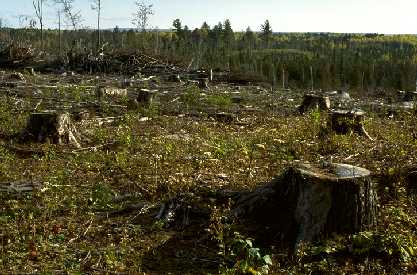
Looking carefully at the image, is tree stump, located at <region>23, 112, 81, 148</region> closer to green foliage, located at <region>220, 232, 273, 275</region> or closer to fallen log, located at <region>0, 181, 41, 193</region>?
fallen log, located at <region>0, 181, 41, 193</region>

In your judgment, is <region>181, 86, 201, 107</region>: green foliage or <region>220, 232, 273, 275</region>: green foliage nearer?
<region>220, 232, 273, 275</region>: green foliage

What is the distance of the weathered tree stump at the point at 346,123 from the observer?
12.8 meters

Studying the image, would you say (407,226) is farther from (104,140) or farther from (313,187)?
(104,140)

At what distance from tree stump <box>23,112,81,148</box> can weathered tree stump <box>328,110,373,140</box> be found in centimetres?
615

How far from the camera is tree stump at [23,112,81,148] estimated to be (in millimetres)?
11078

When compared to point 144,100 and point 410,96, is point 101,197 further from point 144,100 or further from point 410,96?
point 410,96

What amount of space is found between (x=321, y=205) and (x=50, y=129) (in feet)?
22.9

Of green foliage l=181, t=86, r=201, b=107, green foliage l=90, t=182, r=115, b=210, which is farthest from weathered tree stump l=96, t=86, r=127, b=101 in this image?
green foliage l=90, t=182, r=115, b=210

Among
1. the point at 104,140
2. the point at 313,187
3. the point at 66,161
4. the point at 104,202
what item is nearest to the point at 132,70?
the point at 104,140

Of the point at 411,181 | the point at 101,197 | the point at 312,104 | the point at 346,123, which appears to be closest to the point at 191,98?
the point at 312,104

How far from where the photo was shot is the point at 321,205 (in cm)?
602

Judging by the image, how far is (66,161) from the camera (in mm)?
9797

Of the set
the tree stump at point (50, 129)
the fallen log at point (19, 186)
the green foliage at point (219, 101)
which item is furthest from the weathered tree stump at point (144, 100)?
the fallen log at point (19, 186)

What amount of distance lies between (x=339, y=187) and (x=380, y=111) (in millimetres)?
13918
